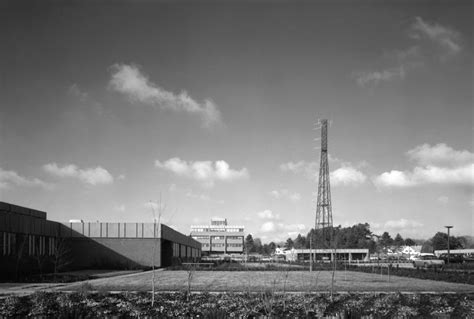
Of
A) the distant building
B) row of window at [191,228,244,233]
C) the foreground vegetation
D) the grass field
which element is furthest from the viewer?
row of window at [191,228,244,233]

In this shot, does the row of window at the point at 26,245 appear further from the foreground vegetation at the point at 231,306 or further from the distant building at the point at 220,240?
the distant building at the point at 220,240

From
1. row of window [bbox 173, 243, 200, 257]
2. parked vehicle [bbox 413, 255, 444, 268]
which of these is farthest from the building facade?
parked vehicle [bbox 413, 255, 444, 268]

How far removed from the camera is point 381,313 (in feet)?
53.5

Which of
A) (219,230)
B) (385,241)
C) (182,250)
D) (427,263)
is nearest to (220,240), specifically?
(219,230)

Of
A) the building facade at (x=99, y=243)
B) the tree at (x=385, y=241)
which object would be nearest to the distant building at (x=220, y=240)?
the tree at (x=385, y=241)

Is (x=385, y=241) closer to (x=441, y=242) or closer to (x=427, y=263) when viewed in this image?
(x=427, y=263)

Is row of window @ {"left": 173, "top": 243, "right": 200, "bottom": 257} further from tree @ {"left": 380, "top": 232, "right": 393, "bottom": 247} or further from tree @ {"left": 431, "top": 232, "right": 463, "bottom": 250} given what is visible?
tree @ {"left": 431, "top": 232, "right": 463, "bottom": 250}

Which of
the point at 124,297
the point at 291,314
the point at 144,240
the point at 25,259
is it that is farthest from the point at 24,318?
the point at 144,240

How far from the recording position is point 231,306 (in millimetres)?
17109

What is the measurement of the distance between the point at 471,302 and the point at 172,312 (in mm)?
11228

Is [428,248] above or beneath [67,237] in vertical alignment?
beneath

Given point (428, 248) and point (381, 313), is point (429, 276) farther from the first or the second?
point (428, 248)

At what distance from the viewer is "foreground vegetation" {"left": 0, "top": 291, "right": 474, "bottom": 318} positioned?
1595 centimetres

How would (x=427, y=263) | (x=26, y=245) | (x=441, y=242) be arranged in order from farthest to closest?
(x=441, y=242), (x=427, y=263), (x=26, y=245)
